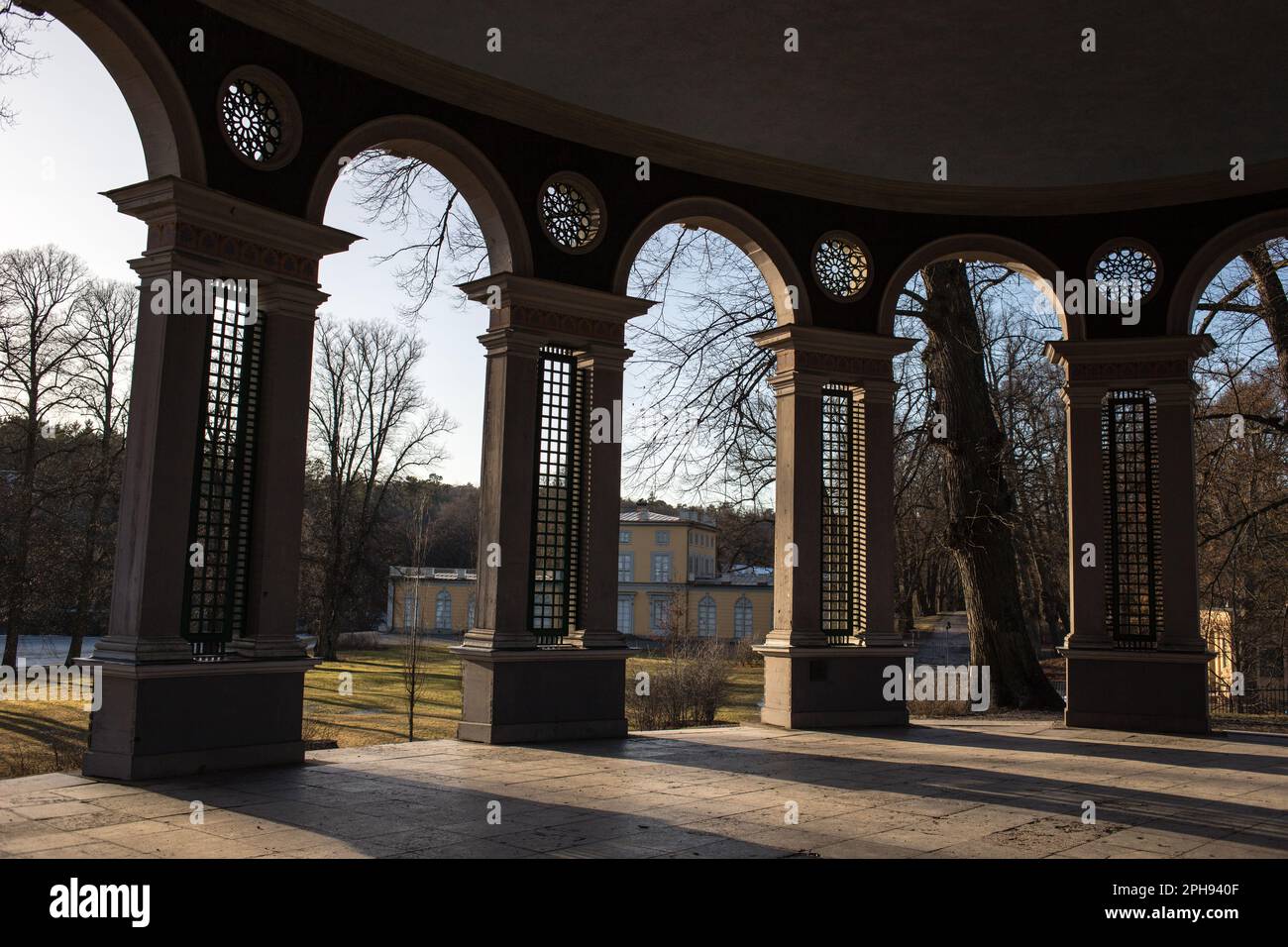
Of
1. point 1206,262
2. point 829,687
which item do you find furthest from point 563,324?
point 1206,262

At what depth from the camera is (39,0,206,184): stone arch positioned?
8.80 metres

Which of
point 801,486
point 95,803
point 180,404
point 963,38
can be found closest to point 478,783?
point 95,803

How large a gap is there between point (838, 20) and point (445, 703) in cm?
2123

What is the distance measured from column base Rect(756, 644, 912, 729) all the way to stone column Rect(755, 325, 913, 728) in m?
0.01

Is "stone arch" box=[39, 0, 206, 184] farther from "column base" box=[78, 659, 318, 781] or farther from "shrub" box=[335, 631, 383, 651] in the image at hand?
"shrub" box=[335, 631, 383, 651]

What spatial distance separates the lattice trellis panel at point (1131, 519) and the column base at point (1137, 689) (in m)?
0.34

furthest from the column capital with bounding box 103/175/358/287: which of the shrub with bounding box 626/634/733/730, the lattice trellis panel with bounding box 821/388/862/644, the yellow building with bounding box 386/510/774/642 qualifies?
the yellow building with bounding box 386/510/774/642

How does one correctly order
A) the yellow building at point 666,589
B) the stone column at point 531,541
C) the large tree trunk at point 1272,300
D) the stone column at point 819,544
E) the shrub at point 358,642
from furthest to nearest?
the yellow building at point 666,589 < the shrub at point 358,642 < the large tree trunk at point 1272,300 < the stone column at point 819,544 < the stone column at point 531,541

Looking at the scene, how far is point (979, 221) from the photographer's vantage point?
15.2m

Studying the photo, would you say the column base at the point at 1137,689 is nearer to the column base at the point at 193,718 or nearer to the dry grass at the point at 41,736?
the column base at the point at 193,718

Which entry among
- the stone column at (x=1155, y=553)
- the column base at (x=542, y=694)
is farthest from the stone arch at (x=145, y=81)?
the stone column at (x=1155, y=553)

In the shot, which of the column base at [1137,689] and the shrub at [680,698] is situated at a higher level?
the column base at [1137,689]

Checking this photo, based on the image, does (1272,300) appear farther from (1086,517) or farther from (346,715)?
(346,715)

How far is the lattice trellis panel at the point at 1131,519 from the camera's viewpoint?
566 inches
